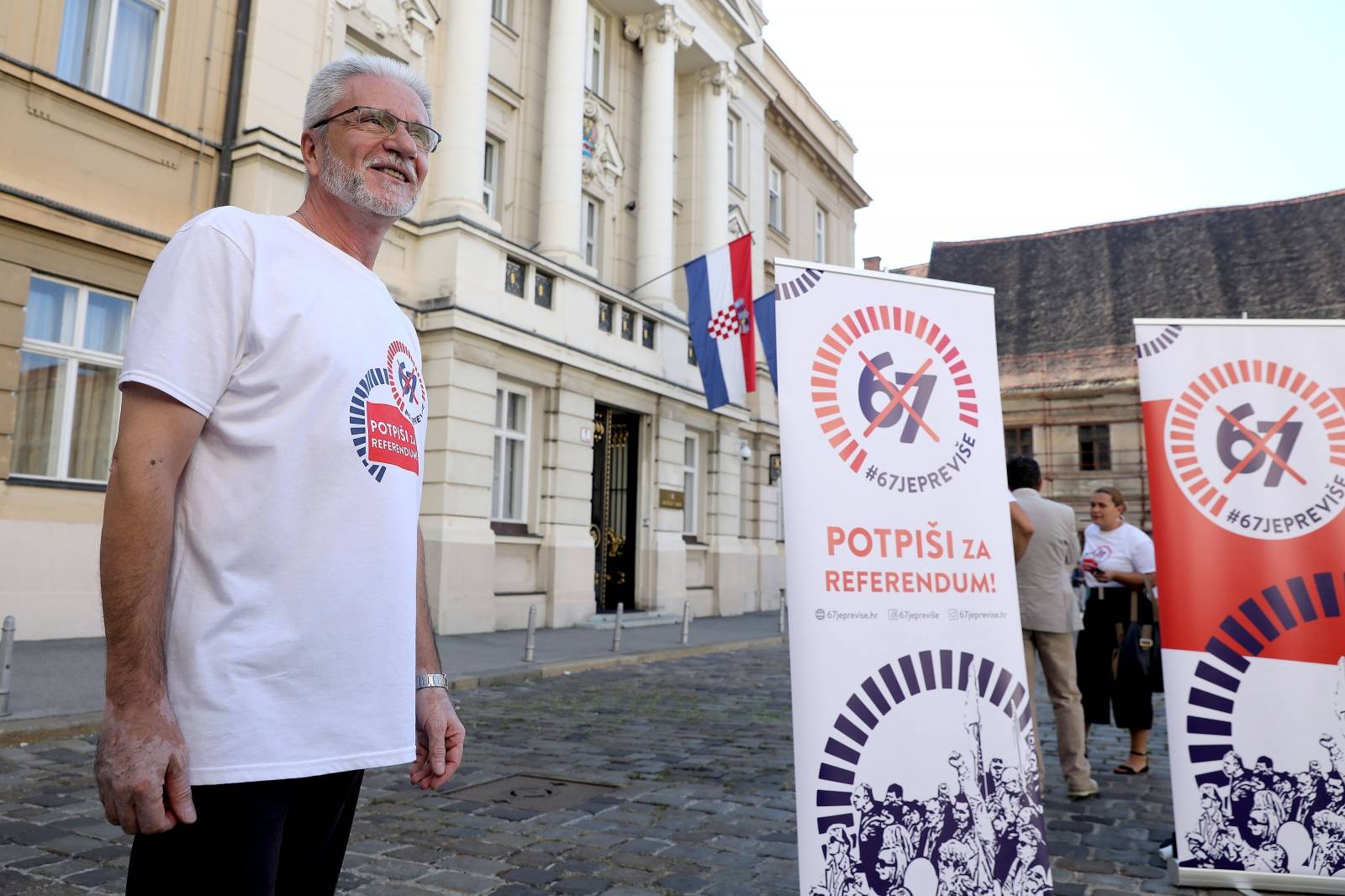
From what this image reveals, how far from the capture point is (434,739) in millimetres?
1921

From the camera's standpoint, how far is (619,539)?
18312mm

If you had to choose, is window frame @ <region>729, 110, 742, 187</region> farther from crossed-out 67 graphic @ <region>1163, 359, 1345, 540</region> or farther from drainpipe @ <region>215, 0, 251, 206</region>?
crossed-out 67 graphic @ <region>1163, 359, 1345, 540</region>

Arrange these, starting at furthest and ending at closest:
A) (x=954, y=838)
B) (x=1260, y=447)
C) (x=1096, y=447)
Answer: (x=1096, y=447) → (x=1260, y=447) → (x=954, y=838)

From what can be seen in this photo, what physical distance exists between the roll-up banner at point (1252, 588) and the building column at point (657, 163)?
15.4 metres

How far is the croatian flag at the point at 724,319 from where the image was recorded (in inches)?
652

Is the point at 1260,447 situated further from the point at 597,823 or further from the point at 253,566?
the point at 253,566

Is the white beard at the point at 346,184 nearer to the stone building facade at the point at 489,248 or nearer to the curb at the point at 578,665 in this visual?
the curb at the point at 578,665

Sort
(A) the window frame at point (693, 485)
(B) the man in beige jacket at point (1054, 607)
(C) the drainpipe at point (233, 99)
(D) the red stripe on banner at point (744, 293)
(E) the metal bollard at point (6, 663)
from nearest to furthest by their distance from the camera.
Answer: (B) the man in beige jacket at point (1054, 607), (E) the metal bollard at point (6, 663), (C) the drainpipe at point (233, 99), (D) the red stripe on banner at point (744, 293), (A) the window frame at point (693, 485)

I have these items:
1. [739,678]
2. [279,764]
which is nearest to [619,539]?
[739,678]

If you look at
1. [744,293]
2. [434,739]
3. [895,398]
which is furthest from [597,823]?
[744,293]

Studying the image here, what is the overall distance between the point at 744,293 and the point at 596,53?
267 inches

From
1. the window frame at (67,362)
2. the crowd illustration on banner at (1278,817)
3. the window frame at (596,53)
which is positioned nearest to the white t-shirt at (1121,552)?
the crowd illustration on banner at (1278,817)

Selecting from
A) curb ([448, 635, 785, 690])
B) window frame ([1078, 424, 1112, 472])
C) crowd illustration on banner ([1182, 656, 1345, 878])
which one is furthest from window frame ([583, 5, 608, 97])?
window frame ([1078, 424, 1112, 472])

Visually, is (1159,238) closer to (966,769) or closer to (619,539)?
(619,539)
